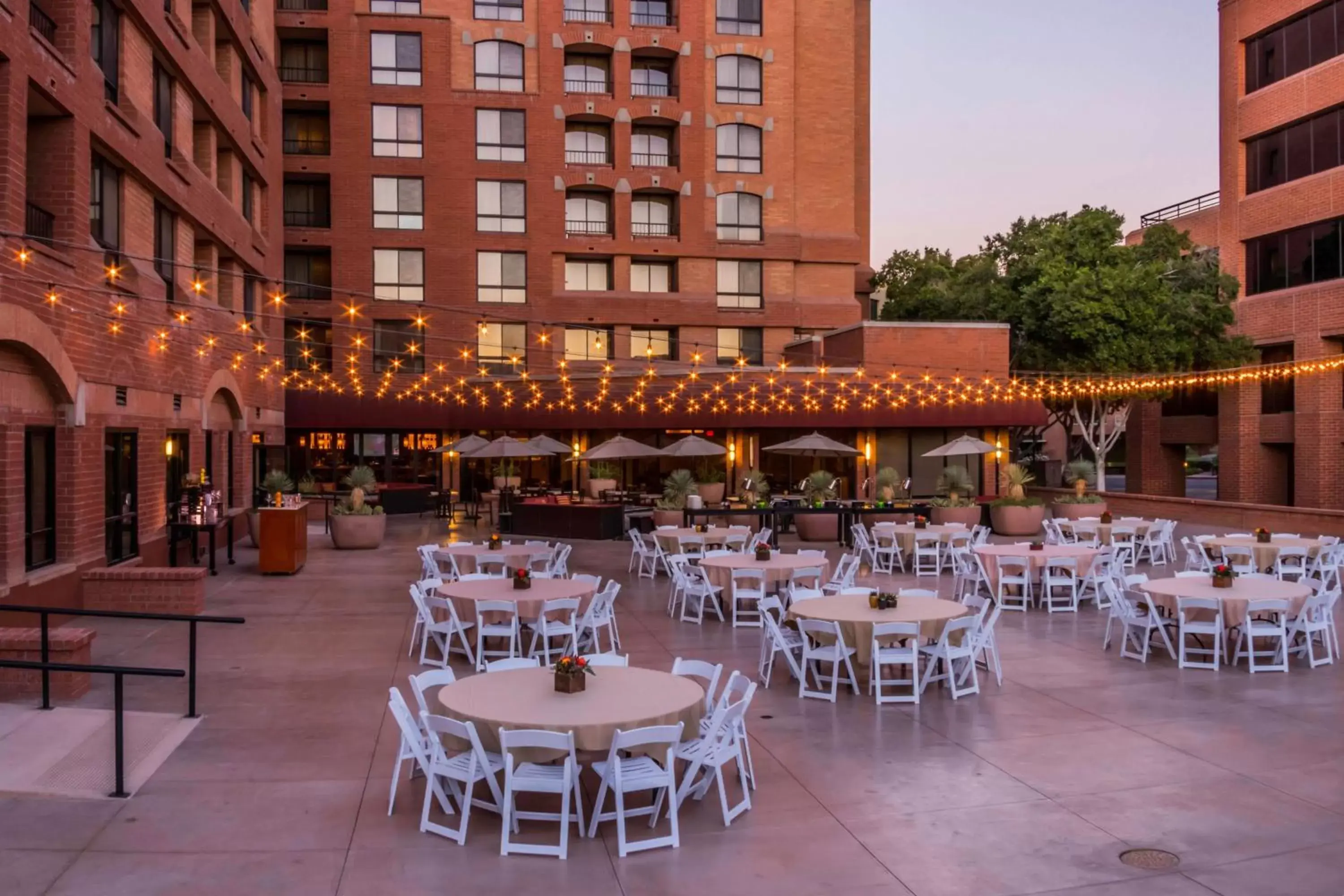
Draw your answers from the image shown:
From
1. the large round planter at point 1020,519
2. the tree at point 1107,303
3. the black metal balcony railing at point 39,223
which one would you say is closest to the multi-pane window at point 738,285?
the tree at point 1107,303

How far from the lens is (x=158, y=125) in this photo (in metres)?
18.0

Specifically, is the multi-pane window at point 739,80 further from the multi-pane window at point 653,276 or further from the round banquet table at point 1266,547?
the round banquet table at point 1266,547

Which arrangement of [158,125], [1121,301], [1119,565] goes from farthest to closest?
[1121,301] < [158,125] < [1119,565]

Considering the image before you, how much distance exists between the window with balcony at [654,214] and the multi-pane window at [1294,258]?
19330 millimetres

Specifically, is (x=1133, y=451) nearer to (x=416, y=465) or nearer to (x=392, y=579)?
(x=416, y=465)

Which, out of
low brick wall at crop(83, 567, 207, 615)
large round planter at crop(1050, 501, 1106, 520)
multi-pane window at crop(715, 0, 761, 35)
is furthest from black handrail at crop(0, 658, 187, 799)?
multi-pane window at crop(715, 0, 761, 35)

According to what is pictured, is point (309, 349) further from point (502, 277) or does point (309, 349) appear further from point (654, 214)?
point (654, 214)

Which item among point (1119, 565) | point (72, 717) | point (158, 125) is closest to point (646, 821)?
point (72, 717)

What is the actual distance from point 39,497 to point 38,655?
13.0 feet

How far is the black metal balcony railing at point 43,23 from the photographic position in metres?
12.6

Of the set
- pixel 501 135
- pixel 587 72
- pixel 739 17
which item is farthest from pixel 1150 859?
pixel 739 17

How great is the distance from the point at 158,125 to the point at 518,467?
67.9 feet

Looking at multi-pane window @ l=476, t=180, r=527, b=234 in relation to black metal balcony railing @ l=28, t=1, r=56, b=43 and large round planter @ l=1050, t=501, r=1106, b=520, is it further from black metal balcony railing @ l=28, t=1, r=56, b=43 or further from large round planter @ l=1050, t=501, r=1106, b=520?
black metal balcony railing @ l=28, t=1, r=56, b=43

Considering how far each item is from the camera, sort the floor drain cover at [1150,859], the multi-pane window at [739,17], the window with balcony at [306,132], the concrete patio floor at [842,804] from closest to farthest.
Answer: the concrete patio floor at [842,804]
the floor drain cover at [1150,859]
the window with balcony at [306,132]
the multi-pane window at [739,17]
